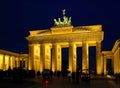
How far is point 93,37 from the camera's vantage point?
73688 millimetres

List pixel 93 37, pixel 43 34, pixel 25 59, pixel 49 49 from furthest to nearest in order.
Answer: pixel 25 59, pixel 49 49, pixel 43 34, pixel 93 37

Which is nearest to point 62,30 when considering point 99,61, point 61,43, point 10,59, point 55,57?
point 61,43

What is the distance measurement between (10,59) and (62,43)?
79.7ft

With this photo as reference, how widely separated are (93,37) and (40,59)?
1768 centimetres

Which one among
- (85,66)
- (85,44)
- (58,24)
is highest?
(58,24)

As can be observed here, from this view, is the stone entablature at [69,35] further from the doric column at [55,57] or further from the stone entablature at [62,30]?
the doric column at [55,57]

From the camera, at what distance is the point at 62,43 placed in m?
78.9

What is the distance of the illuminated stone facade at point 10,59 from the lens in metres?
88.1

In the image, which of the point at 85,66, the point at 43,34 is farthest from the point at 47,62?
the point at 85,66

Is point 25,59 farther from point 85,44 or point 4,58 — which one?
point 85,44

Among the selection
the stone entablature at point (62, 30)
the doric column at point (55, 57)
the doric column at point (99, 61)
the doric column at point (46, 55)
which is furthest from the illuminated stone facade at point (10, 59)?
the doric column at point (99, 61)

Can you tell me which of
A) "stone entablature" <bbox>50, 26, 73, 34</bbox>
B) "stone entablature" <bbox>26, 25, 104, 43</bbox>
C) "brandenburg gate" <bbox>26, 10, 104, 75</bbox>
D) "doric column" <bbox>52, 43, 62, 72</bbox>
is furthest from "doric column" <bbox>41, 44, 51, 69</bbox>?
"stone entablature" <bbox>50, 26, 73, 34</bbox>

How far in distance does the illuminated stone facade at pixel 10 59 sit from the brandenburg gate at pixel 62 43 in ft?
36.0

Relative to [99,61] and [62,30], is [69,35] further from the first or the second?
[99,61]
